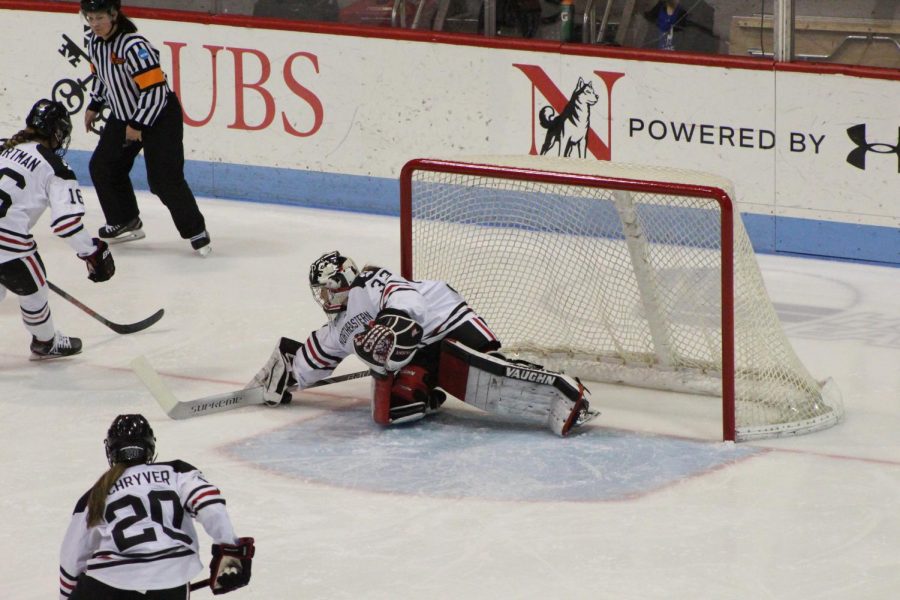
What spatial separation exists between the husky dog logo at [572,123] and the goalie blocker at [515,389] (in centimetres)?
274

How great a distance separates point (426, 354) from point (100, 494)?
2.12 m

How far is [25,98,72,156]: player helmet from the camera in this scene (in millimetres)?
5738

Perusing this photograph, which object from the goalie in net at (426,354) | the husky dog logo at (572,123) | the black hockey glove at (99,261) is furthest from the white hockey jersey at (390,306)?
the husky dog logo at (572,123)

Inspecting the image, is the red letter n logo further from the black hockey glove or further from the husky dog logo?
the black hockey glove

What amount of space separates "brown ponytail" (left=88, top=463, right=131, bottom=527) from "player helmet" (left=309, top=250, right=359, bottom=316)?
195 centimetres

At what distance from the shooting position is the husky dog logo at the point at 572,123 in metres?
7.68

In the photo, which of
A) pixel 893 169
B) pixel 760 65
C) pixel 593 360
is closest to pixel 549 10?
pixel 760 65

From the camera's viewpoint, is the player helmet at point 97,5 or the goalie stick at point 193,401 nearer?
the goalie stick at point 193,401

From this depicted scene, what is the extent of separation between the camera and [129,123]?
293 inches

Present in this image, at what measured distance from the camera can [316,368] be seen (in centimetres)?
529

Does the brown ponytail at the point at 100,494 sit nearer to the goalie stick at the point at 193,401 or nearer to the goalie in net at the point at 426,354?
the goalie in net at the point at 426,354

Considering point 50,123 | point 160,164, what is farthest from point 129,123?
point 50,123

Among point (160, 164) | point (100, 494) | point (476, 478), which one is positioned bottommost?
point (476, 478)

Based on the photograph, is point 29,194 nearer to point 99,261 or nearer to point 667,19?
point 99,261
